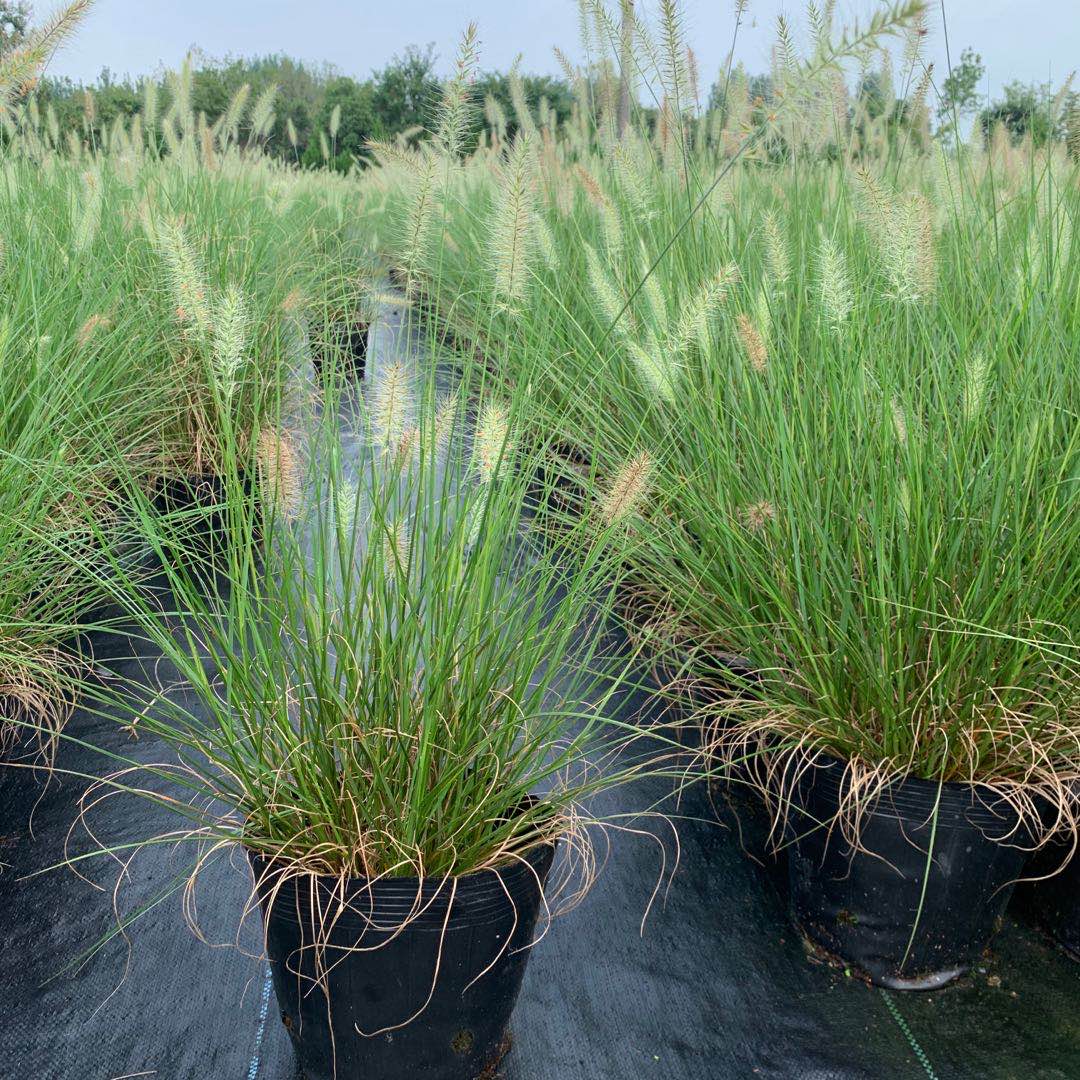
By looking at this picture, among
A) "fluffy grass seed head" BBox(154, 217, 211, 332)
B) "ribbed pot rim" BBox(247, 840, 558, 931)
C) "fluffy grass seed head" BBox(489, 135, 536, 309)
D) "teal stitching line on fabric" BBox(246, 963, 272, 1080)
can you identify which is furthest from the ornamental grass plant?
"teal stitching line on fabric" BBox(246, 963, 272, 1080)

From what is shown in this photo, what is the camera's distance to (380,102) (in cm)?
2062

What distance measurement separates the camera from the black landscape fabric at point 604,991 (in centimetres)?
165

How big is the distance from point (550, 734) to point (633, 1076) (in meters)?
0.54

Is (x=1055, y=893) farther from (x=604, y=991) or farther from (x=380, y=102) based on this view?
(x=380, y=102)

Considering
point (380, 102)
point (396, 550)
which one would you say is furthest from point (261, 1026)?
point (380, 102)

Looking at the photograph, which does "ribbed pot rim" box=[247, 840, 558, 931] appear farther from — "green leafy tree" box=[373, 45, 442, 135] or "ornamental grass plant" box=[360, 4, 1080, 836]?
"green leafy tree" box=[373, 45, 442, 135]

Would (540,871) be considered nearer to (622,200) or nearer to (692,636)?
(692,636)

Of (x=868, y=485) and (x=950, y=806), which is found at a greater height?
(x=868, y=485)

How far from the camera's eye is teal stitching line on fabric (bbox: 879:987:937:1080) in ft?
5.51

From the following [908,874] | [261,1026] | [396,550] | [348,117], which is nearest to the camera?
[396,550]

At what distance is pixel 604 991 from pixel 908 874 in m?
Result: 0.55

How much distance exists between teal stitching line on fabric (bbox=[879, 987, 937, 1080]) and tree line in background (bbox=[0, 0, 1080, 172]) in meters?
1.47

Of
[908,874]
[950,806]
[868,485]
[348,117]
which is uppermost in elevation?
[348,117]

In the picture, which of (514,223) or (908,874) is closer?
(514,223)
